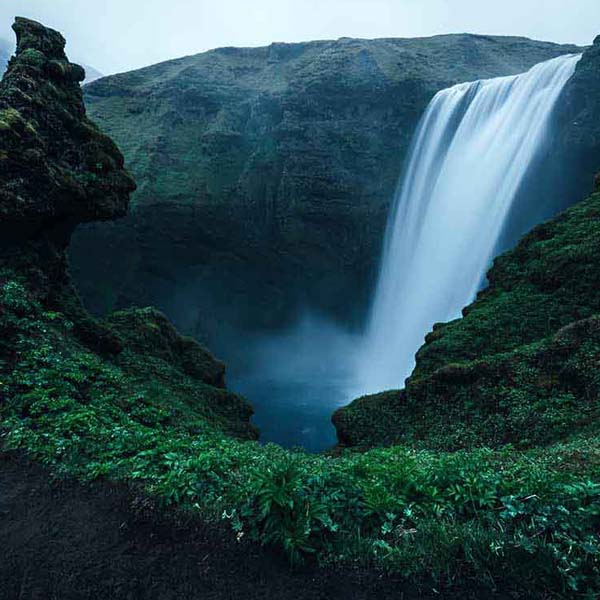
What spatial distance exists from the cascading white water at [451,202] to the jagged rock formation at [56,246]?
46.8 feet

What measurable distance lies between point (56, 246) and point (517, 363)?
1314cm

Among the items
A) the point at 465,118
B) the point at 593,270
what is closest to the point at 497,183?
the point at 465,118

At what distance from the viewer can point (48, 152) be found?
11.7m

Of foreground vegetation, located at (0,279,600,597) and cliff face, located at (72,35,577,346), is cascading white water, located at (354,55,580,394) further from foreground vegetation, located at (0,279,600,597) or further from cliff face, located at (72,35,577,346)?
foreground vegetation, located at (0,279,600,597)

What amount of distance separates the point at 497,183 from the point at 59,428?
74.6 feet

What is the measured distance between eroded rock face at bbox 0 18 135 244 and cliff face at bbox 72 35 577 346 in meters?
18.9

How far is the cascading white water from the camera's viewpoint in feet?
72.4

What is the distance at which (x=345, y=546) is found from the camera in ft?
13.3

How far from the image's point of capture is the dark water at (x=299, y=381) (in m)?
23.6

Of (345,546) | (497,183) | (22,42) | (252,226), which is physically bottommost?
(345,546)

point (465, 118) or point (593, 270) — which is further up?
point (465, 118)

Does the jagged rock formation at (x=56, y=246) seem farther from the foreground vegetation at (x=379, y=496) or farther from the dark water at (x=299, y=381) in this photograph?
the dark water at (x=299, y=381)

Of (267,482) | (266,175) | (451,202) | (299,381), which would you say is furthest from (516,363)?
(266,175)

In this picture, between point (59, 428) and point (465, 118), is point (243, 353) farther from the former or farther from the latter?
point (59, 428)
